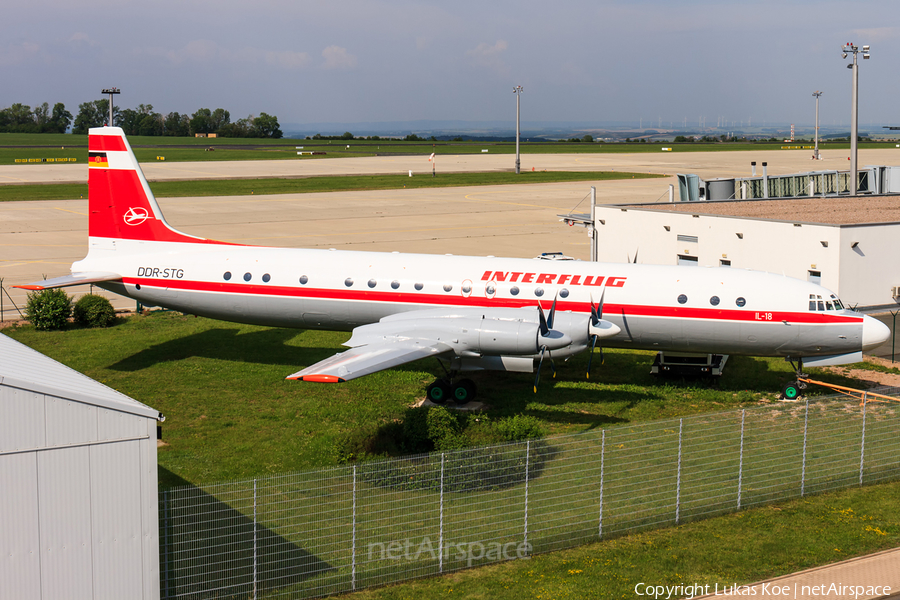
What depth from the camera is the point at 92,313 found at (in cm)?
3534

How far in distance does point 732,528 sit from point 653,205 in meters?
28.6

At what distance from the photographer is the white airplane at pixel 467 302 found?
23531 mm

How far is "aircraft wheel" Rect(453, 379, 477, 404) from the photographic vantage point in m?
25.5

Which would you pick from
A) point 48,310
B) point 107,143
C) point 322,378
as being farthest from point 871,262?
point 48,310

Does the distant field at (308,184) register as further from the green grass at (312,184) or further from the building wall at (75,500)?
the building wall at (75,500)

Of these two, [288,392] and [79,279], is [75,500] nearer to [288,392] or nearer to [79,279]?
[288,392]

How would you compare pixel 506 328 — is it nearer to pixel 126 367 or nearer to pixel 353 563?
pixel 353 563

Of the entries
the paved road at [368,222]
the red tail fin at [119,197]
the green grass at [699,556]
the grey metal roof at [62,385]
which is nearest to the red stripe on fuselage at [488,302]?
the red tail fin at [119,197]

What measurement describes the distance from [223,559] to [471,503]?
15.9 feet

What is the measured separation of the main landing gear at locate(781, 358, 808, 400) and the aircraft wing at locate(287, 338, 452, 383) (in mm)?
10931

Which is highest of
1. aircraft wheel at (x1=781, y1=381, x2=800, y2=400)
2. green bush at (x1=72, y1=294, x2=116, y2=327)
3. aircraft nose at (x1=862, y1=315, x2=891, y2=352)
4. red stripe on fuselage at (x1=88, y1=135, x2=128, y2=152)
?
red stripe on fuselage at (x1=88, y1=135, x2=128, y2=152)

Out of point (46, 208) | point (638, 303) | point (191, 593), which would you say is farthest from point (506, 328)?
point (46, 208)

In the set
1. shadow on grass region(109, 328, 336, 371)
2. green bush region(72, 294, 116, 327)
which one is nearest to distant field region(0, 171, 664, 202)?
green bush region(72, 294, 116, 327)

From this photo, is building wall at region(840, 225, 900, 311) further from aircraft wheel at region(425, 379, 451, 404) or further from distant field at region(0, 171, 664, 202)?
distant field at region(0, 171, 664, 202)
